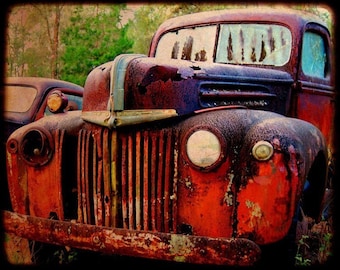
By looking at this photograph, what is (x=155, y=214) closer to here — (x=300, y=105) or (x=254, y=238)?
(x=254, y=238)

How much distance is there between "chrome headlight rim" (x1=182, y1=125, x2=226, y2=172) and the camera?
8.79 ft

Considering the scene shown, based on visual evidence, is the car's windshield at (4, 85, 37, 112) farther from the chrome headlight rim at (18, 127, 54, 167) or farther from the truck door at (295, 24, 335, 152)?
the truck door at (295, 24, 335, 152)

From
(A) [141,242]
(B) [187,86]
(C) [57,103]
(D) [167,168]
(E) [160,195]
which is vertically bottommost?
(A) [141,242]

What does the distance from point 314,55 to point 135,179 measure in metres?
2.60

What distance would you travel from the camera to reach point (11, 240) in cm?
470

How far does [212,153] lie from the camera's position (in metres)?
2.70

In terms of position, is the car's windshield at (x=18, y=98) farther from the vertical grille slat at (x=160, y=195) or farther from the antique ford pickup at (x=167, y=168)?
the vertical grille slat at (x=160, y=195)

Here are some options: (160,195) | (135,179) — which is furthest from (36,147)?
(160,195)

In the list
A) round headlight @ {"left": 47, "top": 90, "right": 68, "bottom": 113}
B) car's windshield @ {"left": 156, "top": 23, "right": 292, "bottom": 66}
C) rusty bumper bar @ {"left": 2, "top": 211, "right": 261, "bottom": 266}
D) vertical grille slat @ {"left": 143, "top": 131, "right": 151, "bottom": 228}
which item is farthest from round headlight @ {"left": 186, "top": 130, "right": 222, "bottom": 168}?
car's windshield @ {"left": 156, "top": 23, "right": 292, "bottom": 66}

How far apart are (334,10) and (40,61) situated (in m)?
11.4

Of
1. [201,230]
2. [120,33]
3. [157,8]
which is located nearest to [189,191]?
[201,230]

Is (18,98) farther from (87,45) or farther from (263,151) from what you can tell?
(87,45)

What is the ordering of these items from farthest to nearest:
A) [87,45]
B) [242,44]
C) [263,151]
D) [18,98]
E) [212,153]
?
[87,45] < [18,98] < [242,44] < [212,153] < [263,151]

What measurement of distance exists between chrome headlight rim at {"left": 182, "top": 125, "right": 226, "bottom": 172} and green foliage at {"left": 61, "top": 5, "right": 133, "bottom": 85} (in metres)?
7.92
